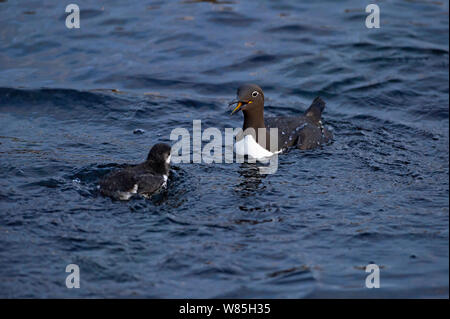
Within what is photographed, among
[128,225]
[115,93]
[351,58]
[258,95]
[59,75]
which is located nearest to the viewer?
[128,225]

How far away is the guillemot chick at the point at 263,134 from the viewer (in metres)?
11.4

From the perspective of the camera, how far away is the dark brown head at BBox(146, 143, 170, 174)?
963cm

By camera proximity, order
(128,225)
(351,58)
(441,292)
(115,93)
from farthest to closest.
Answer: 1. (351,58)
2. (115,93)
3. (128,225)
4. (441,292)

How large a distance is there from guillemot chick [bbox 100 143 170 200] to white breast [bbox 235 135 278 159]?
Result: 1.97 meters

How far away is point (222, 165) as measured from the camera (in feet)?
35.9

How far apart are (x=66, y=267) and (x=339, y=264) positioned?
3.17 metres

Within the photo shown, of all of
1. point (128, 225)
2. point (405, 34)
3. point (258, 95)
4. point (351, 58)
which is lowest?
point (128, 225)

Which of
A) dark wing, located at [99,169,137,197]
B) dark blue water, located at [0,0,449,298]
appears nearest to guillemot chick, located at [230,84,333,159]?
dark blue water, located at [0,0,449,298]

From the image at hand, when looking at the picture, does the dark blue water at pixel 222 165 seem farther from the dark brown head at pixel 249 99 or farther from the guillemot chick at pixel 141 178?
the dark brown head at pixel 249 99

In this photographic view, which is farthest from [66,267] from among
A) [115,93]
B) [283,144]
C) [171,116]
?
[115,93]

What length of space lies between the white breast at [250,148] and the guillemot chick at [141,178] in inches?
77.6

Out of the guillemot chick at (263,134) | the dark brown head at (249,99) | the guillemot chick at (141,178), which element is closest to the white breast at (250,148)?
the guillemot chick at (263,134)

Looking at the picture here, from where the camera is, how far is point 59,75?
14930 millimetres

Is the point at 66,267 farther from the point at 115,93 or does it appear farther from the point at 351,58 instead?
the point at 351,58
